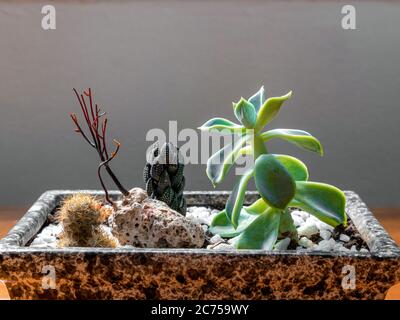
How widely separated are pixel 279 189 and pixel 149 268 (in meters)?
0.22

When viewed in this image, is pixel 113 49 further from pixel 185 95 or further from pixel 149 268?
pixel 149 268

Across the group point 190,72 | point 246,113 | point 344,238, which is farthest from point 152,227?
point 190,72

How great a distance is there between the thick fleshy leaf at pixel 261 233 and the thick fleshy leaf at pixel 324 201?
4cm

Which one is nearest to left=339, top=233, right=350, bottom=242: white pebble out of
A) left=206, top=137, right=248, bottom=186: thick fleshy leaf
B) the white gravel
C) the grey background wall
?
the white gravel

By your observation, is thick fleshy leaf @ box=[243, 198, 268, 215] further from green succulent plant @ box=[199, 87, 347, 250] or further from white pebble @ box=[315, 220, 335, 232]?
white pebble @ box=[315, 220, 335, 232]

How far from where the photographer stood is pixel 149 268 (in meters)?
0.95

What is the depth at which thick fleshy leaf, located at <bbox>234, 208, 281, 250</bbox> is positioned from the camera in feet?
3.41

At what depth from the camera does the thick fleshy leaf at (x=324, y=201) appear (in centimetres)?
105

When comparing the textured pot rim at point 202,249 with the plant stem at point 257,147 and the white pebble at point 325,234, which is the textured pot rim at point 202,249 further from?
the plant stem at point 257,147

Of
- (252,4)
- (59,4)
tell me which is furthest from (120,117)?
(252,4)

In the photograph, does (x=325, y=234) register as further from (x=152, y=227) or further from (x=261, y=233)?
(x=152, y=227)

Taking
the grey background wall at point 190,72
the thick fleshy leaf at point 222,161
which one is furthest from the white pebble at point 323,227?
the grey background wall at point 190,72

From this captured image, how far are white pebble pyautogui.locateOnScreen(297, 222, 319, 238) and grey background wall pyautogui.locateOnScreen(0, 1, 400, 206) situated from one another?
71cm
